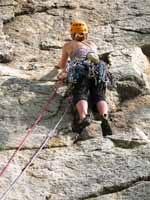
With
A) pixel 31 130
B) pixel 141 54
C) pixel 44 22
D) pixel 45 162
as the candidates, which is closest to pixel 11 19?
pixel 44 22

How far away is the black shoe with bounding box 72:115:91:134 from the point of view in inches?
356

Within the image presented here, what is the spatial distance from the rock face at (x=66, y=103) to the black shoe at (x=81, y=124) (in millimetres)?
117

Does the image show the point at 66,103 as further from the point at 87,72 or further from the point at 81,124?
the point at 81,124

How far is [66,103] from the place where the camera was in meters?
10.1

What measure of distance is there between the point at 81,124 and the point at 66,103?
1.01m

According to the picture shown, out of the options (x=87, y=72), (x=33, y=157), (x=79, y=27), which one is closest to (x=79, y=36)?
(x=79, y=27)

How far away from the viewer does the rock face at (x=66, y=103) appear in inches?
322

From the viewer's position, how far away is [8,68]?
36.8ft

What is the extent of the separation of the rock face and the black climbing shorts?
359 millimetres

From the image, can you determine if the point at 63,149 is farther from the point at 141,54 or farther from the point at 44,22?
the point at 44,22

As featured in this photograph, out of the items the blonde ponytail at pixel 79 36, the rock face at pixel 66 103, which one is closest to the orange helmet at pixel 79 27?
the blonde ponytail at pixel 79 36

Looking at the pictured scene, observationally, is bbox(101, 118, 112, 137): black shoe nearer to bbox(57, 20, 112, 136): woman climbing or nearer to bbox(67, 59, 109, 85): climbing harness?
bbox(57, 20, 112, 136): woman climbing

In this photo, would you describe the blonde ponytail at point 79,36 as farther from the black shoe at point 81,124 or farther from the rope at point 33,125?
the black shoe at point 81,124

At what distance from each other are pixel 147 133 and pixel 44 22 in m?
4.29
